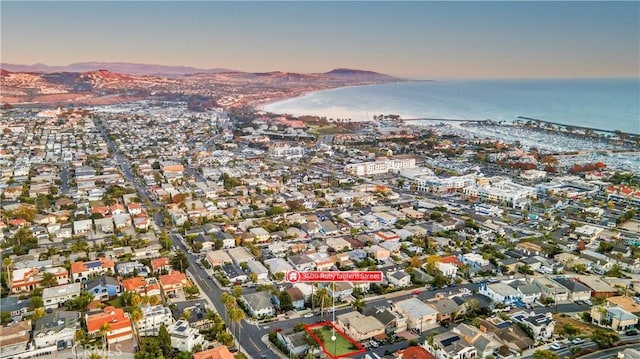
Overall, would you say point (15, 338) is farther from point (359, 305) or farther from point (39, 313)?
point (359, 305)

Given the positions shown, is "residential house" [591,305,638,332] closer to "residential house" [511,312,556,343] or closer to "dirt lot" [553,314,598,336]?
"dirt lot" [553,314,598,336]

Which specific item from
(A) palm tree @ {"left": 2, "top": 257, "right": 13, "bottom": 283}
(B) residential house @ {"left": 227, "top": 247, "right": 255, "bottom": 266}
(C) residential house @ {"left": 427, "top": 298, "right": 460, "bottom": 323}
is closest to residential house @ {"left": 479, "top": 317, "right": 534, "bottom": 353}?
(C) residential house @ {"left": 427, "top": 298, "right": 460, "bottom": 323}

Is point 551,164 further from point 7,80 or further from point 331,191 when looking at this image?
point 7,80

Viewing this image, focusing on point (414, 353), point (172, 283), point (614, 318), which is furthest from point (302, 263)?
point (614, 318)

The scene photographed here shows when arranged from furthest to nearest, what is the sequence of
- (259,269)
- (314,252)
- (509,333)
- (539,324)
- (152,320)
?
(314,252), (259,269), (152,320), (539,324), (509,333)

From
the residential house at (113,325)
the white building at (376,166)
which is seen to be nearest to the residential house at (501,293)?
the residential house at (113,325)

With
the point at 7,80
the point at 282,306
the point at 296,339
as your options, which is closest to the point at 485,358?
the point at 296,339

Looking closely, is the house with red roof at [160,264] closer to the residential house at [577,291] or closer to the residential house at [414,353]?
the residential house at [414,353]
